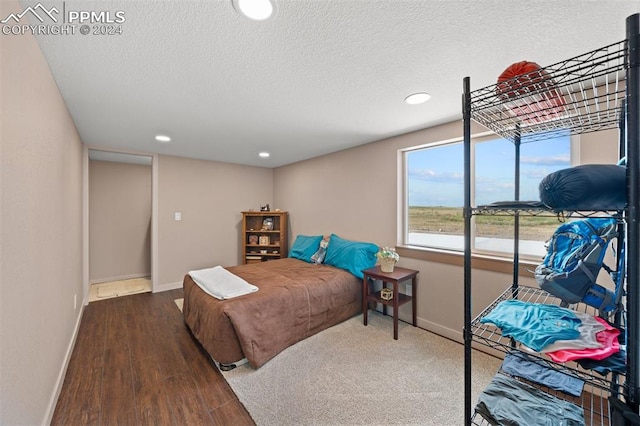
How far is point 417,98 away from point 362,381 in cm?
229

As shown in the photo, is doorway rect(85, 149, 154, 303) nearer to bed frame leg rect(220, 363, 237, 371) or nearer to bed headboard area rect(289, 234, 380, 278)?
bed headboard area rect(289, 234, 380, 278)

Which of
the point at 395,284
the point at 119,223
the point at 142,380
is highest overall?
the point at 119,223

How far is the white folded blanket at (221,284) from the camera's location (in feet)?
7.95

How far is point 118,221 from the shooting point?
4.86 meters

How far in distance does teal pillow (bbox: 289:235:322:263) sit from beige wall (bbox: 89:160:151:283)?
323cm

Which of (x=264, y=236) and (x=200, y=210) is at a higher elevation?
(x=200, y=210)

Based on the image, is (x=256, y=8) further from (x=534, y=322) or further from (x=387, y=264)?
(x=387, y=264)

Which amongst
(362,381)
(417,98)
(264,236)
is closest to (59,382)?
(362,381)

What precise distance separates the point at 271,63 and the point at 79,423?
2565 millimetres

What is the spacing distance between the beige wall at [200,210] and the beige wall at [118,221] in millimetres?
1239

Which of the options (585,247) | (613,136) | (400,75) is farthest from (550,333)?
(613,136)

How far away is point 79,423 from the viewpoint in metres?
1.61

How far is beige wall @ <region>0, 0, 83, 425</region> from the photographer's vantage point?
3.45 feet

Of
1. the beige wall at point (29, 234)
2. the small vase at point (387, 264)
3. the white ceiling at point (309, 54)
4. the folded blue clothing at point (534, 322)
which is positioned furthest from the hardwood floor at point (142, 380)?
the white ceiling at point (309, 54)
